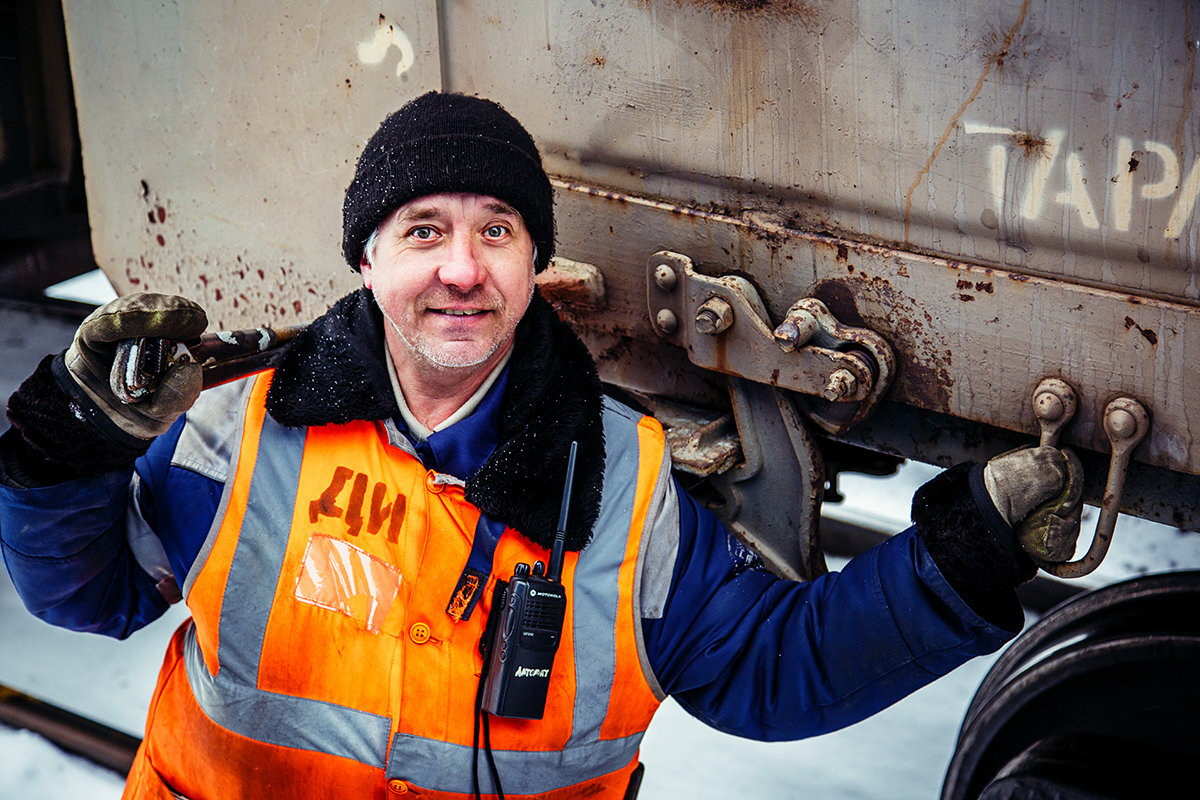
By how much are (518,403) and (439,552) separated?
22 cm

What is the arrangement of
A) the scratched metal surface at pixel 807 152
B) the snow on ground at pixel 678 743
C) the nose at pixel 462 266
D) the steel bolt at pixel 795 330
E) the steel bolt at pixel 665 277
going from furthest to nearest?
the snow on ground at pixel 678 743
the steel bolt at pixel 665 277
the steel bolt at pixel 795 330
the nose at pixel 462 266
the scratched metal surface at pixel 807 152

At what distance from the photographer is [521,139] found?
4.96 ft

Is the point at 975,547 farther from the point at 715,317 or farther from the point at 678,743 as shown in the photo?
the point at 678,743

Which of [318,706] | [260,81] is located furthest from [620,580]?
[260,81]

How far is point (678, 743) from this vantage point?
8.39 ft

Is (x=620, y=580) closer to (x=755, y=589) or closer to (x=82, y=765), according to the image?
(x=755, y=589)

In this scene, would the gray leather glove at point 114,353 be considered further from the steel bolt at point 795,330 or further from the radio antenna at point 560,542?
the steel bolt at point 795,330

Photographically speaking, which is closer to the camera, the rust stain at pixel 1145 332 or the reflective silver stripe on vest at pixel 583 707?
the rust stain at pixel 1145 332

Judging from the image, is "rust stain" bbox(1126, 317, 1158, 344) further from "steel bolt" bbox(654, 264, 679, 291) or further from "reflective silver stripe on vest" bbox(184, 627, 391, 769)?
"reflective silver stripe on vest" bbox(184, 627, 391, 769)

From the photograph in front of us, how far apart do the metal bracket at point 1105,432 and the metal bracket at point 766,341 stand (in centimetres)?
22

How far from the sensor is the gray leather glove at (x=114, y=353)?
132 centimetres

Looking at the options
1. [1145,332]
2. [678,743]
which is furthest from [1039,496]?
[678,743]

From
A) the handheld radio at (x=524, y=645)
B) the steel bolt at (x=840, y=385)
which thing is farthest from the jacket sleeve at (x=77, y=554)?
the steel bolt at (x=840, y=385)

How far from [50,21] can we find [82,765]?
5.55 ft
